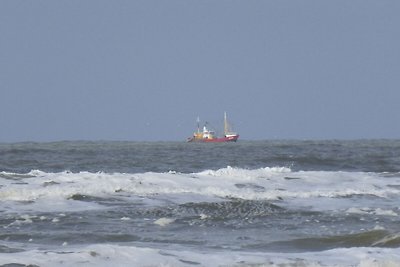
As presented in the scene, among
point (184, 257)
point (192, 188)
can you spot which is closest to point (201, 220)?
point (184, 257)

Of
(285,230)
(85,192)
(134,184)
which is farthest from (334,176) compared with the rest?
(285,230)

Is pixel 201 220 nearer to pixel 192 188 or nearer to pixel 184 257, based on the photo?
pixel 184 257

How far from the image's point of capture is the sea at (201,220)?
10156 mm

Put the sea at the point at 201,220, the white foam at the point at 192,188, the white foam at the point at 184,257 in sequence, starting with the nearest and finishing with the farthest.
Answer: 1. the white foam at the point at 184,257
2. the sea at the point at 201,220
3. the white foam at the point at 192,188

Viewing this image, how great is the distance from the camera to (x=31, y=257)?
9.80m

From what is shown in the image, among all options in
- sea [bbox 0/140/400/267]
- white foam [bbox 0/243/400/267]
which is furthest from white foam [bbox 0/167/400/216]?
white foam [bbox 0/243/400/267]

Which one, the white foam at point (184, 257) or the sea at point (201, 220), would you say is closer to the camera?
the white foam at point (184, 257)

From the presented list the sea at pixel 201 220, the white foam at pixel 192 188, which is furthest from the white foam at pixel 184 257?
the white foam at pixel 192 188

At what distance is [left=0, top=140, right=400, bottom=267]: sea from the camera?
1016 cm

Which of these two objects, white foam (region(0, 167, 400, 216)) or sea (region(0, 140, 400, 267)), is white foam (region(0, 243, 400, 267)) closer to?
sea (region(0, 140, 400, 267))

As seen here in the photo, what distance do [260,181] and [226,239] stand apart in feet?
41.5

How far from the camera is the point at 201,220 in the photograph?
49.4 feet

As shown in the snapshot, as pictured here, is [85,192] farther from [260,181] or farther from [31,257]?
[31,257]

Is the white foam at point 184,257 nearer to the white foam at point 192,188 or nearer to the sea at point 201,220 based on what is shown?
the sea at point 201,220
